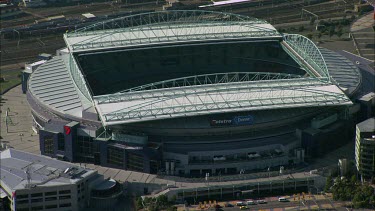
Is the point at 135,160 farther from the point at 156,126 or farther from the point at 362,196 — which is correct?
the point at 362,196

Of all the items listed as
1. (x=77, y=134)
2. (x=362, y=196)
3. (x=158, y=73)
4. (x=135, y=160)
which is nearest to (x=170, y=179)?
(x=135, y=160)

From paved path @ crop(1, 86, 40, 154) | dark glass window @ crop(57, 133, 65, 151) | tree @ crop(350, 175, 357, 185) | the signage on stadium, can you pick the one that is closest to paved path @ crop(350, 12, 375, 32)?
paved path @ crop(1, 86, 40, 154)

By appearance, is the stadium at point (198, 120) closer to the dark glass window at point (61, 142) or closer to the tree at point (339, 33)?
the dark glass window at point (61, 142)

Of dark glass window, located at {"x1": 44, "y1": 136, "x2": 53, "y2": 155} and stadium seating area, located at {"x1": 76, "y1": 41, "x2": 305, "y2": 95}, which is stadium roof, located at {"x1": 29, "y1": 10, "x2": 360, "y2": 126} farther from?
dark glass window, located at {"x1": 44, "y1": 136, "x2": 53, "y2": 155}

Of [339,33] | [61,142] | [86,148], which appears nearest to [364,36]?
[339,33]

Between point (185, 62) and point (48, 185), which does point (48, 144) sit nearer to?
point (48, 185)

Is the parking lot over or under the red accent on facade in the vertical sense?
under
